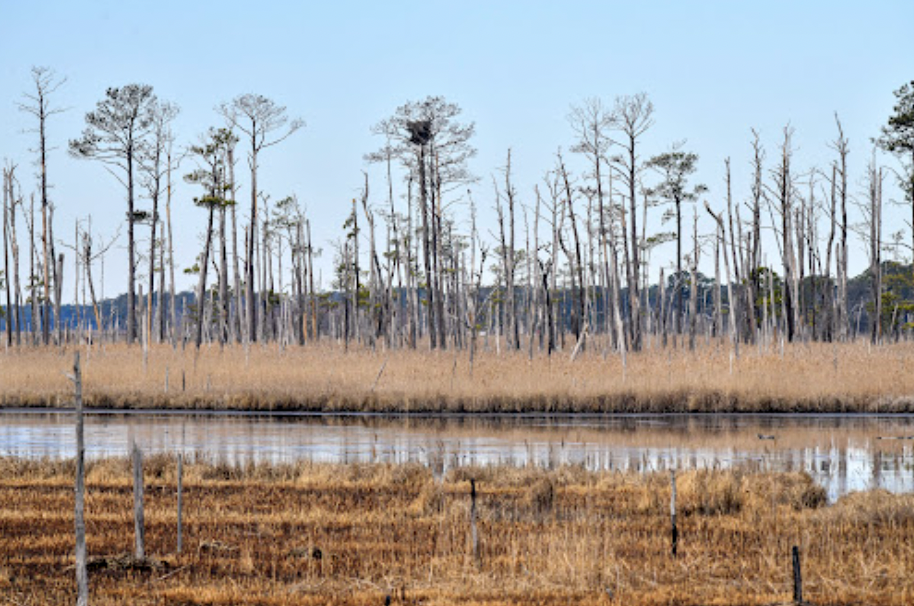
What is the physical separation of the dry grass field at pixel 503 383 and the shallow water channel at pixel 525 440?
37.5 inches

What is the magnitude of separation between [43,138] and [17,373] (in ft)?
61.0

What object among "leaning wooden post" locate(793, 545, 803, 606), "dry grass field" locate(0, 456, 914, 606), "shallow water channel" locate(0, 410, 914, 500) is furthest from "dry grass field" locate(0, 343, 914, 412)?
"leaning wooden post" locate(793, 545, 803, 606)

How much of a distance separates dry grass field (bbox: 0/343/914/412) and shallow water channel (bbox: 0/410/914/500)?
0.95 m

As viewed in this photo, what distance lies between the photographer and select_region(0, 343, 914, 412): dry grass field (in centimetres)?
3184

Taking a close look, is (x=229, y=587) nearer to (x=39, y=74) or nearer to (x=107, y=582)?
(x=107, y=582)

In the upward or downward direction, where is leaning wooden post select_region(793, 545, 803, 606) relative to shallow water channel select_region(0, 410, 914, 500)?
upward

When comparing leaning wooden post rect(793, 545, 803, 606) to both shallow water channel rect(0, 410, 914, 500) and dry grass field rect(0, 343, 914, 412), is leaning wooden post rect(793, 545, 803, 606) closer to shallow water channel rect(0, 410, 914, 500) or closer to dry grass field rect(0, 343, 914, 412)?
shallow water channel rect(0, 410, 914, 500)

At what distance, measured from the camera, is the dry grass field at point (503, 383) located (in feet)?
104

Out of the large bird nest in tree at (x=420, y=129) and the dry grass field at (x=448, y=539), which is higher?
the large bird nest in tree at (x=420, y=129)

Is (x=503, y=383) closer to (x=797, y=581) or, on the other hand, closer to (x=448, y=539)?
(x=448, y=539)

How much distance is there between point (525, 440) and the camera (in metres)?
23.9

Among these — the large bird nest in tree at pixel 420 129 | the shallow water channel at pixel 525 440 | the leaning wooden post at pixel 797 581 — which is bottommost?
the shallow water channel at pixel 525 440

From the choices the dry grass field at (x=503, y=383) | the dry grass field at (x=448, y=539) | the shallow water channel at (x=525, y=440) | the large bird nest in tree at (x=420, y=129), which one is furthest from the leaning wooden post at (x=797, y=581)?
the large bird nest in tree at (x=420, y=129)

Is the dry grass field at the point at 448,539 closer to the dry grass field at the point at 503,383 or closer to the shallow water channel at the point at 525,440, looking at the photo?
the shallow water channel at the point at 525,440
